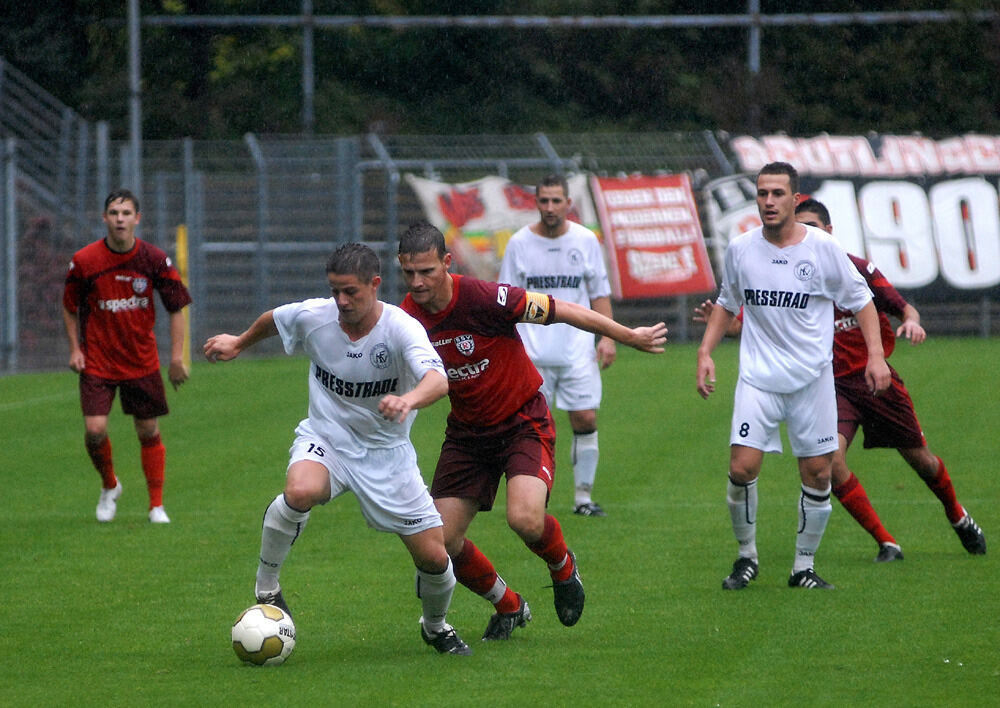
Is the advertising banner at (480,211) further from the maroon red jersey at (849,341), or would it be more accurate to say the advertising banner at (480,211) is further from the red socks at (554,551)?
the red socks at (554,551)

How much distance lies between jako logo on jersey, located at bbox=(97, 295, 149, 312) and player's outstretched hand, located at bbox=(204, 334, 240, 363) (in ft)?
13.4

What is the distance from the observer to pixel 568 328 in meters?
11.6

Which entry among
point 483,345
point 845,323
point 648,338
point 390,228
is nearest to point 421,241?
point 483,345

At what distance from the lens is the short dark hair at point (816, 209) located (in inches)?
355

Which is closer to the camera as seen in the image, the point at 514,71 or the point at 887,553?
the point at 887,553

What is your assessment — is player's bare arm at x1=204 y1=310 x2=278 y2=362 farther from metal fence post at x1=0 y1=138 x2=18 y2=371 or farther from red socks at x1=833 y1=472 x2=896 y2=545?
metal fence post at x1=0 y1=138 x2=18 y2=371

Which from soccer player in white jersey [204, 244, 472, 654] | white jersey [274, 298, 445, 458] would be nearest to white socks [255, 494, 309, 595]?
soccer player in white jersey [204, 244, 472, 654]

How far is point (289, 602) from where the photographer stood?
811 centimetres

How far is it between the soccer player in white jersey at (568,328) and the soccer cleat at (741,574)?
9.10 feet

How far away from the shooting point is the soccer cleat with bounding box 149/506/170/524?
35.3 ft

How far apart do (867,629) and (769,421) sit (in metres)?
1.31

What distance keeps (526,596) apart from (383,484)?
1.83m

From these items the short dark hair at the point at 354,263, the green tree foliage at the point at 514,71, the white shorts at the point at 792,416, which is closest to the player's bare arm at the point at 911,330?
the white shorts at the point at 792,416

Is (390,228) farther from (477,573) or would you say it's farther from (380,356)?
(380,356)
